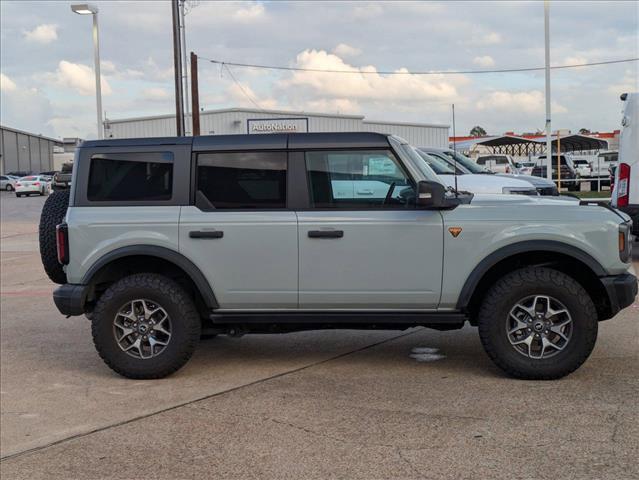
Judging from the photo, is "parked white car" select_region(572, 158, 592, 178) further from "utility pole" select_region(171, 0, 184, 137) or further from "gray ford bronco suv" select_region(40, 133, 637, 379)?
"gray ford bronco suv" select_region(40, 133, 637, 379)

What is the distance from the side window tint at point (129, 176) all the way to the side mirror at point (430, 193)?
1.97m

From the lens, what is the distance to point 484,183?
11.4m

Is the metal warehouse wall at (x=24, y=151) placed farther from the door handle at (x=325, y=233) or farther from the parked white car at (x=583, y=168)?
the door handle at (x=325, y=233)

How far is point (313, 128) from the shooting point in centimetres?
4588

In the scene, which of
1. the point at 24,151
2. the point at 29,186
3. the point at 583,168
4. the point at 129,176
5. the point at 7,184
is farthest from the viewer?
the point at 24,151

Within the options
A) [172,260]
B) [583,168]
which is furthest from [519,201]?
[583,168]

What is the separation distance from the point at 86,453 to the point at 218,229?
1.97 meters

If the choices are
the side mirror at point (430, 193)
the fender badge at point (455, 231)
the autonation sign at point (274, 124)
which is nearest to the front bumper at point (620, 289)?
the fender badge at point (455, 231)

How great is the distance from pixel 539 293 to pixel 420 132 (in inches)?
1813

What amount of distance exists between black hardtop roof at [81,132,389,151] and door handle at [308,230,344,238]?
26.1 inches

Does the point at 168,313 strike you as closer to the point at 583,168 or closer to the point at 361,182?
the point at 361,182

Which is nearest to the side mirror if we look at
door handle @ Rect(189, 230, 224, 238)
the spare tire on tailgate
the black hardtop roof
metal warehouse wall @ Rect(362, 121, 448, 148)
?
the black hardtop roof

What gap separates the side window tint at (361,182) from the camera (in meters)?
5.77

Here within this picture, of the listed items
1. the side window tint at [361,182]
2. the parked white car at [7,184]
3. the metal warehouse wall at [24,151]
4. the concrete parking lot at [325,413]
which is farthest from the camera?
the metal warehouse wall at [24,151]
